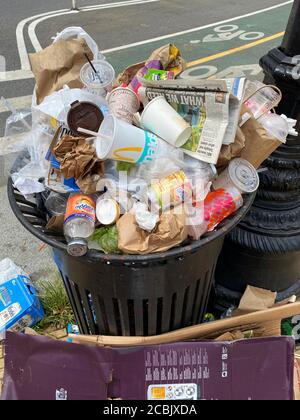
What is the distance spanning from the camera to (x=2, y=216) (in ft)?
9.05

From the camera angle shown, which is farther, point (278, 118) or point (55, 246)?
point (278, 118)

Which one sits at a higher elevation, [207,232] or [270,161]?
[270,161]

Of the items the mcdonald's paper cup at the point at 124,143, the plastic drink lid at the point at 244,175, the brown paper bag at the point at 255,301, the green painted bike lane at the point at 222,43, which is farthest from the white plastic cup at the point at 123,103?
the green painted bike lane at the point at 222,43

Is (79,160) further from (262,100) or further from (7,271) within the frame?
(7,271)

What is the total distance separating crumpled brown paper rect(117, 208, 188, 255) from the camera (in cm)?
117

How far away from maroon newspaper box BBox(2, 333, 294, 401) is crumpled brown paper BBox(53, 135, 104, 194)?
0.57 meters

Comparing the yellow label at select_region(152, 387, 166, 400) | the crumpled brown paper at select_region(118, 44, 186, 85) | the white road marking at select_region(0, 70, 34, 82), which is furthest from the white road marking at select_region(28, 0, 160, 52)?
the yellow label at select_region(152, 387, 166, 400)

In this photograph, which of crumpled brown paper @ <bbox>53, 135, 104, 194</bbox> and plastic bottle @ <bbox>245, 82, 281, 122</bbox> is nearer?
crumpled brown paper @ <bbox>53, 135, 104, 194</bbox>

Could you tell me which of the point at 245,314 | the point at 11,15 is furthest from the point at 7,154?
the point at 11,15

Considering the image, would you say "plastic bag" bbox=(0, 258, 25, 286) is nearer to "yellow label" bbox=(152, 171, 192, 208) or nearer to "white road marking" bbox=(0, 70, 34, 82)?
"yellow label" bbox=(152, 171, 192, 208)

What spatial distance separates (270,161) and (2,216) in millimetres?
1811

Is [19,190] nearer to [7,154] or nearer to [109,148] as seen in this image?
[7,154]

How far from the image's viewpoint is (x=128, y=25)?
22.0ft

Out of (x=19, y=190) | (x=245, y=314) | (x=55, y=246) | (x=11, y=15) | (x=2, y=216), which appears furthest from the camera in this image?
(x=11, y=15)
